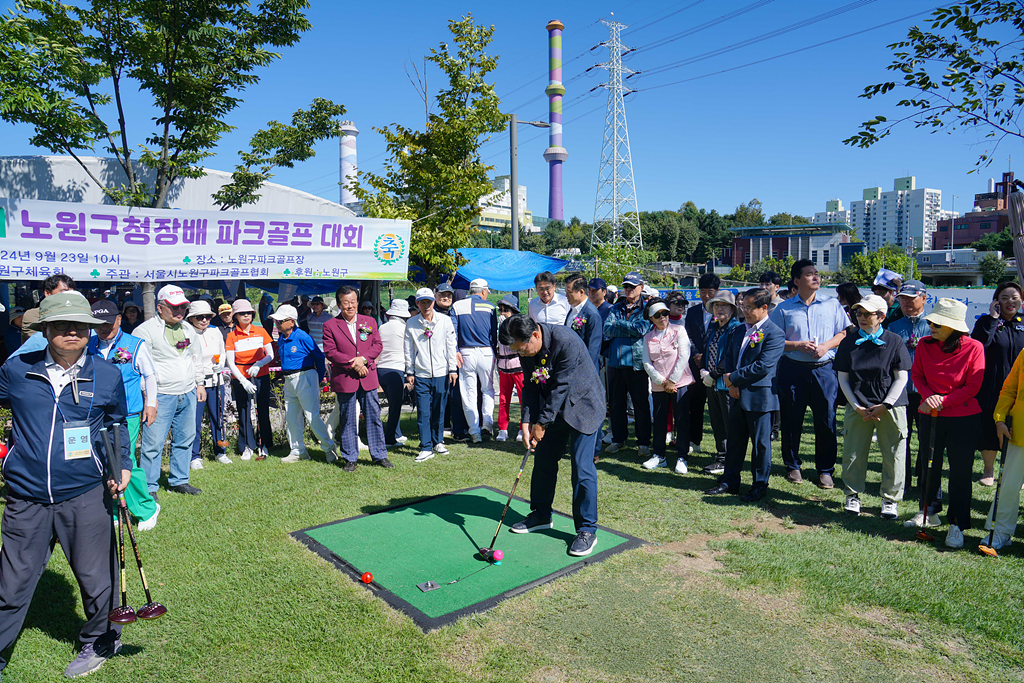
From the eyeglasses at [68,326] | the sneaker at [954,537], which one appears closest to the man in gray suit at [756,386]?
the sneaker at [954,537]

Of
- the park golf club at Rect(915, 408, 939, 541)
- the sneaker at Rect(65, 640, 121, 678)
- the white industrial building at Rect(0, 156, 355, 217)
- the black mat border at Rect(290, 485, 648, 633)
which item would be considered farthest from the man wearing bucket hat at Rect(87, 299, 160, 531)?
the white industrial building at Rect(0, 156, 355, 217)

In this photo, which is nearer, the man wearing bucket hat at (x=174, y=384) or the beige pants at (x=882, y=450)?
the beige pants at (x=882, y=450)

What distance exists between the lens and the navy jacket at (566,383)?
4746mm

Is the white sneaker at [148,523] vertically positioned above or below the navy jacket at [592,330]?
below

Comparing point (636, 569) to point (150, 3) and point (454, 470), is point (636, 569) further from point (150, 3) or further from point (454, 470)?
point (150, 3)

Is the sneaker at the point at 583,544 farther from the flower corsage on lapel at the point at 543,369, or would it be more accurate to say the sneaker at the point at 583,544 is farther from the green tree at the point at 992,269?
the green tree at the point at 992,269

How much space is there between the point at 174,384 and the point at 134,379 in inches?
37.5

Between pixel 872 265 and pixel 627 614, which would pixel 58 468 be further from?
pixel 872 265

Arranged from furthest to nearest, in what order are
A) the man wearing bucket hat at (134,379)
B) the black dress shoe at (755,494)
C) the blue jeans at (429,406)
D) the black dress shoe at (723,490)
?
1. the blue jeans at (429,406)
2. the black dress shoe at (723,490)
3. the black dress shoe at (755,494)
4. the man wearing bucket hat at (134,379)

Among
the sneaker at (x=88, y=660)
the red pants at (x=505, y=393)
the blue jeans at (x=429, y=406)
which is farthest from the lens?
the red pants at (x=505, y=393)

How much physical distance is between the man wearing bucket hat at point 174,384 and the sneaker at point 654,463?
495cm

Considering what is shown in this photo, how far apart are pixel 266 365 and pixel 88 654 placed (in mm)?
4526

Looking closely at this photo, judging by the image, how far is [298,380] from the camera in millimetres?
7379

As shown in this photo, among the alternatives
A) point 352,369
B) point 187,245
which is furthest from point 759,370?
point 187,245
